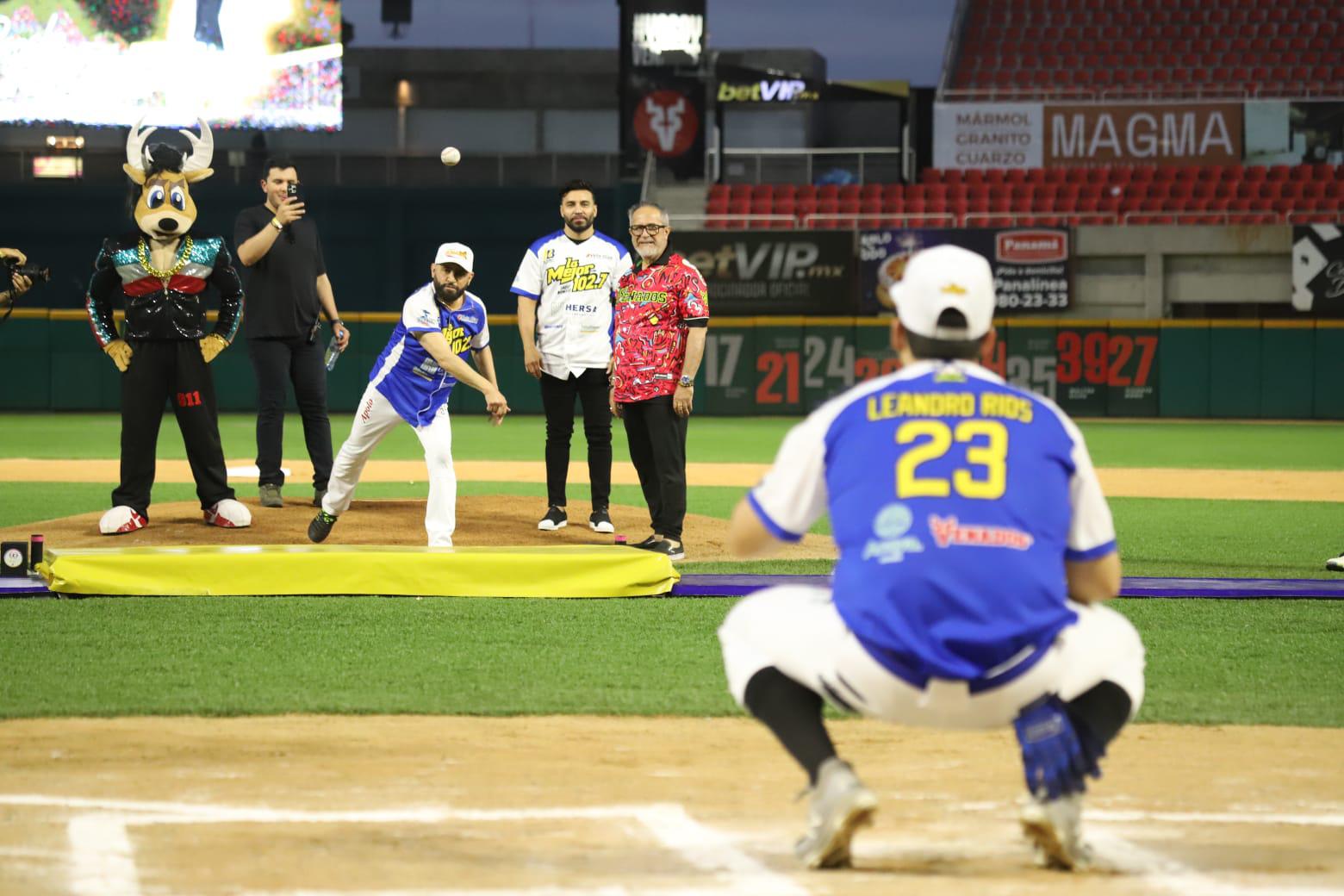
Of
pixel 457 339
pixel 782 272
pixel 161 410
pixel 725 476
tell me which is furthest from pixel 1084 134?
pixel 161 410

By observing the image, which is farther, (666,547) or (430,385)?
(666,547)

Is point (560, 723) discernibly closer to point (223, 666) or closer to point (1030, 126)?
point (223, 666)

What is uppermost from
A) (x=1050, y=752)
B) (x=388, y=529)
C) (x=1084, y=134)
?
(x=1084, y=134)

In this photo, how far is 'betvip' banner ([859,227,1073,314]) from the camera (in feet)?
83.5

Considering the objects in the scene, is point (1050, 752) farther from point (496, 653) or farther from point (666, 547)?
point (666, 547)

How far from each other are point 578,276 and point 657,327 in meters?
1.14

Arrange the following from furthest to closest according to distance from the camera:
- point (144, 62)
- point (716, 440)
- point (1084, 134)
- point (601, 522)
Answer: point (1084, 134)
point (144, 62)
point (716, 440)
point (601, 522)

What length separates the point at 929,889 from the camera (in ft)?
11.2

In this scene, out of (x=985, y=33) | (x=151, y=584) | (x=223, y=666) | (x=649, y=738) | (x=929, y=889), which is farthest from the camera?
(x=985, y=33)

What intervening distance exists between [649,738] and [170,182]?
5507 millimetres

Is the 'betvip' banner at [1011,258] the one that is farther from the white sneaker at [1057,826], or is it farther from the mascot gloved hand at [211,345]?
the white sneaker at [1057,826]

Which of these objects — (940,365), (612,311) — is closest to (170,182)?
(612,311)

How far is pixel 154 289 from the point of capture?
9172 millimetres

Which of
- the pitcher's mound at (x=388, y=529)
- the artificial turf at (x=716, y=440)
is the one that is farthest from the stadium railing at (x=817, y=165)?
the pitcher's mound at (x=388, y=529)
